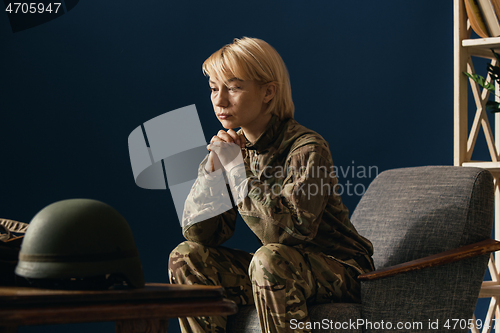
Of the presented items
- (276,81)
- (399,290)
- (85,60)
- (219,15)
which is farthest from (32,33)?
(399,290)

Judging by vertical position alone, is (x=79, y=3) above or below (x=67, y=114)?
above

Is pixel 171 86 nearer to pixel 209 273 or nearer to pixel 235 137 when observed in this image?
pixel 235 137

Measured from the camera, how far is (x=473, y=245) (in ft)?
4.43

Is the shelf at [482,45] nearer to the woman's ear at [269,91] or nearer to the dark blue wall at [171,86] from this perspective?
the dark blue wall at [171,86]

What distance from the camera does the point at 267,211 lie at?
4.02 ft

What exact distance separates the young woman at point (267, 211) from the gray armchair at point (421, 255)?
0.23ft

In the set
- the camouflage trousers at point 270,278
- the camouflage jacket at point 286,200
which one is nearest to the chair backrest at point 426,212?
the camouflage jacket at point 286,200

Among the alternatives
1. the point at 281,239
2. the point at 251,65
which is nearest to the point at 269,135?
the point at 251,65

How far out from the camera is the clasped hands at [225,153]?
1.35 m

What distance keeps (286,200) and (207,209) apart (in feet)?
0.81

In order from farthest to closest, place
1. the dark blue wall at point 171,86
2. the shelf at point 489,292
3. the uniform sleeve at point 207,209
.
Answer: the dark blue wall at point 171,86 → the shelf at point 489,292 → the uniform sleeve at point 207,209

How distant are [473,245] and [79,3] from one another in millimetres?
1806

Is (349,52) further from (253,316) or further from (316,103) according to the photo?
(253,316)

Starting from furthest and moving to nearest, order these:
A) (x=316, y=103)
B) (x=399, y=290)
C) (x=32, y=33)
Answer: (x=316, y=103), (x=32, y=33), (x=399, y=290)
